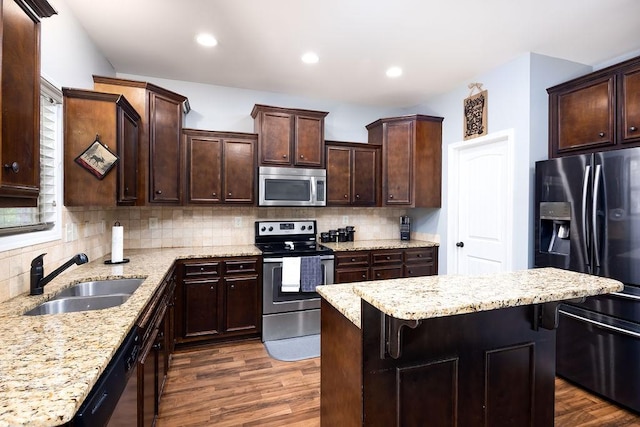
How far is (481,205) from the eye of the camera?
346 centimetres

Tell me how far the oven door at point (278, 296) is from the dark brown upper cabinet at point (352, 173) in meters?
0.93

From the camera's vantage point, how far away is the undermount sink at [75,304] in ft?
5.33

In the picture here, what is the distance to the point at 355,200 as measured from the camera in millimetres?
4031

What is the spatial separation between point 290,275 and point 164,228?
4.95ft

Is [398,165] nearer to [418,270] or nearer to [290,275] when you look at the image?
[418,270]

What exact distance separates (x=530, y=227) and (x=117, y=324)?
314 cm

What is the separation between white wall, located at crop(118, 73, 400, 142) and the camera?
3.63 m

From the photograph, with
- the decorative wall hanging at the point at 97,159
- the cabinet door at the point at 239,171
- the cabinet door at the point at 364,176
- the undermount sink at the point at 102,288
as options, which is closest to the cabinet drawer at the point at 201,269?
the cabinet door at the point at 239,171

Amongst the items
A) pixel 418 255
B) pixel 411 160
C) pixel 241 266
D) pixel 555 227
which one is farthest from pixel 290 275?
pixel 555 227

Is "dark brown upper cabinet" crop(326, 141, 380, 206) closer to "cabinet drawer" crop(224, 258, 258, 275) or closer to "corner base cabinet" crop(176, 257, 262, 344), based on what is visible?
"cabinet drawer" crop(224, 258, 258, 275)

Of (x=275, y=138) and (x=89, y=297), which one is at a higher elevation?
(x=275, y=138)

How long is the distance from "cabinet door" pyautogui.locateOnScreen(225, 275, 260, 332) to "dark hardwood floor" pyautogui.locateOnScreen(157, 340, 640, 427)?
342 millimetres

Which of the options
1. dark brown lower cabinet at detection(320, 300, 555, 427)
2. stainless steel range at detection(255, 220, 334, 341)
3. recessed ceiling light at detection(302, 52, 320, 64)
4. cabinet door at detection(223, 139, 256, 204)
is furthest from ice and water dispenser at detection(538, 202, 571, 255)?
cabinet door at detection(223, 139, 256, 204)

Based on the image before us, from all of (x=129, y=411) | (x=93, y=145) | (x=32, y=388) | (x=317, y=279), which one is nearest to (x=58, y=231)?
(x=93, y=145)
